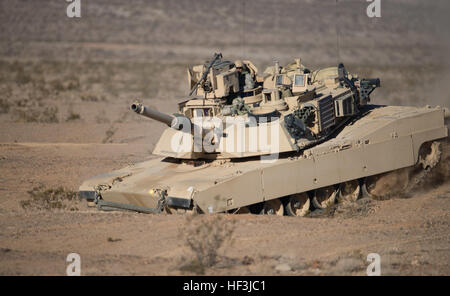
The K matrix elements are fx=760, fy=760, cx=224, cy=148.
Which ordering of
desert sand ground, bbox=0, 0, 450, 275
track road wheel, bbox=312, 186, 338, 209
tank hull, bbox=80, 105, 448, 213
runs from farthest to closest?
track road wheel, bbox=312, 186, 338, 209 → tank hull, bbox=80, 105, 448, 213 → desert sand ground, bbox=0, 0, 450, 275

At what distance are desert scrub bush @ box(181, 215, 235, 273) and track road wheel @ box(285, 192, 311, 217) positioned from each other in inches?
99.4

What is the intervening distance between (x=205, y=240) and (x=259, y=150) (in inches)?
132

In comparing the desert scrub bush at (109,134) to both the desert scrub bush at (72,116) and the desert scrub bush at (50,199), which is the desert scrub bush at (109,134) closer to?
the desert scrub bush at (72,116)

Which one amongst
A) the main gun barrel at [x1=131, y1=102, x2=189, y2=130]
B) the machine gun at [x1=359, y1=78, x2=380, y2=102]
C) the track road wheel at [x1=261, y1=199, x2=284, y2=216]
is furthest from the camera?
the machine gun at [x1=359, y1=78, x2=380, y2=102]

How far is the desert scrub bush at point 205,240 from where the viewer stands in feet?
38.5

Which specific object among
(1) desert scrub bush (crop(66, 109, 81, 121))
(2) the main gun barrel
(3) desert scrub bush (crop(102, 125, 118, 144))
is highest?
(1) desert scrub bush (crop(66, 109, 81, 121))

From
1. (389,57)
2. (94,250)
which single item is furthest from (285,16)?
(94,250)

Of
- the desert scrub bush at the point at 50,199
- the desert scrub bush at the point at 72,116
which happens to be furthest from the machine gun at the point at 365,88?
the desert scrub bush at the point at 72,116

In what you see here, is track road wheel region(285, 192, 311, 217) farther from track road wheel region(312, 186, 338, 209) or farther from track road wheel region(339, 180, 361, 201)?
track road wheel region(339, 180, 361, 201)

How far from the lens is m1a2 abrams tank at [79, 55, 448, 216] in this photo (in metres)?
14.9

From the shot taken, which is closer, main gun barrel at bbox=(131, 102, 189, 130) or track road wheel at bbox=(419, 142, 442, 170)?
main gun barrel at bbox=(131, 102, 189, 130)

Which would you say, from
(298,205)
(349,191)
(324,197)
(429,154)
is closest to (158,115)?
(298,205)

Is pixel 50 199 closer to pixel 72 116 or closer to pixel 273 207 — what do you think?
pixel 273 207

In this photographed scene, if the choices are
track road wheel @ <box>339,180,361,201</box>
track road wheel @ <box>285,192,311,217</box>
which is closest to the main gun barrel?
track road wheel @ <box>285,192,311,217</box>
